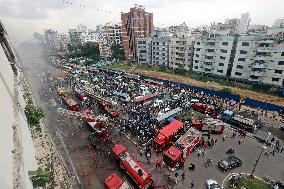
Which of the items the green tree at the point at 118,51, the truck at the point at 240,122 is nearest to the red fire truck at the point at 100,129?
the truck at the point at 240,122

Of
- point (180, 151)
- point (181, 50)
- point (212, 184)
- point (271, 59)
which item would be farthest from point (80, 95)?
point (271, 59)

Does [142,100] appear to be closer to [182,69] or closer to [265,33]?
[182,69]

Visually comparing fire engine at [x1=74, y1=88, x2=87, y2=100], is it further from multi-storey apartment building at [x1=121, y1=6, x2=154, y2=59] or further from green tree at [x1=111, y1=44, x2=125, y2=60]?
green tree at [x1=111, y1=44, x2=125, y2=60]

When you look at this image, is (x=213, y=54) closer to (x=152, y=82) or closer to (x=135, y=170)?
(x=152, y=82)

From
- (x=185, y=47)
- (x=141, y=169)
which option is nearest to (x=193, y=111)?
(x=141, y=169)

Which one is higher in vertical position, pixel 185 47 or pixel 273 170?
pixel 185 47
